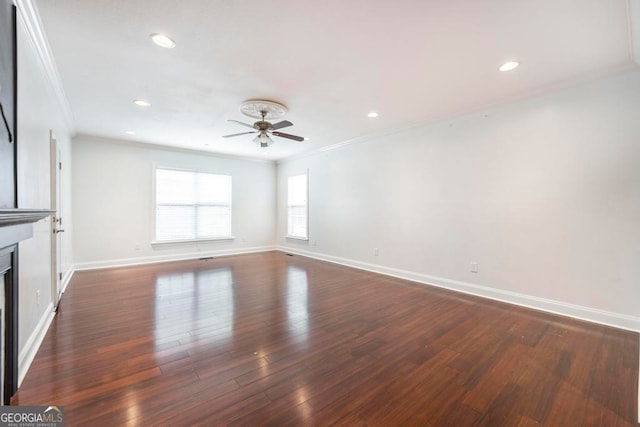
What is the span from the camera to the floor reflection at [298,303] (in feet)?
8.85

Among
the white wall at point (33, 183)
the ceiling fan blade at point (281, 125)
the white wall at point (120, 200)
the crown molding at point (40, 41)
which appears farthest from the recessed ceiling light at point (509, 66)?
the white wall at point (120, 200)

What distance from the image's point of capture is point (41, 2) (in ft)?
6.19

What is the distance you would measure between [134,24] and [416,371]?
3444 millimetres

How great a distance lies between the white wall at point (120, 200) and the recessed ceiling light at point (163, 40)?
13.9 ft

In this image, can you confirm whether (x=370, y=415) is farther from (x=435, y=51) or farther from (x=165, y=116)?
(x=165, y=116)

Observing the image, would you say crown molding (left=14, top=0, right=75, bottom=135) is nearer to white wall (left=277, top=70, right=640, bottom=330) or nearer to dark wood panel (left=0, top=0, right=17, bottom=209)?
dark wood panel (left=0, top=0, right=17, bottom=209)

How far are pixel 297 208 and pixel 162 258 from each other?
3.38 meters

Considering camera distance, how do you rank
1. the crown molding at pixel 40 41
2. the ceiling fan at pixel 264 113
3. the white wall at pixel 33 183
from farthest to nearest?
the ceiling fan at pixel 264 113
the white wall at pixel 33 183
the crown molding at pixel 40 41

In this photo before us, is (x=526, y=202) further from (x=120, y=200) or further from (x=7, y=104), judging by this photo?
(x=120, y=200)

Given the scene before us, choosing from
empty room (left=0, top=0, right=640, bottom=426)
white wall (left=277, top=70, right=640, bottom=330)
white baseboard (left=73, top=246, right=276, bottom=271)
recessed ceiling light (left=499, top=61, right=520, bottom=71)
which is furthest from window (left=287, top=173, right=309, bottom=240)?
recessed ceiling light (left=499, top=61, right=520, bottom=71)

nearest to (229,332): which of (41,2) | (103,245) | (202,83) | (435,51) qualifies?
(202,83)

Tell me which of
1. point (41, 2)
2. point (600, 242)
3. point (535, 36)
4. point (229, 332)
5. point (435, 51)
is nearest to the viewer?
point (41, 2)

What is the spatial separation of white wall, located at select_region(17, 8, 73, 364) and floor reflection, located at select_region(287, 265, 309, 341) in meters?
2.05

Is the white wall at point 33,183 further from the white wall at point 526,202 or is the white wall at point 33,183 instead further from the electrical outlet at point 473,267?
the electrical outlet at point 473,267
